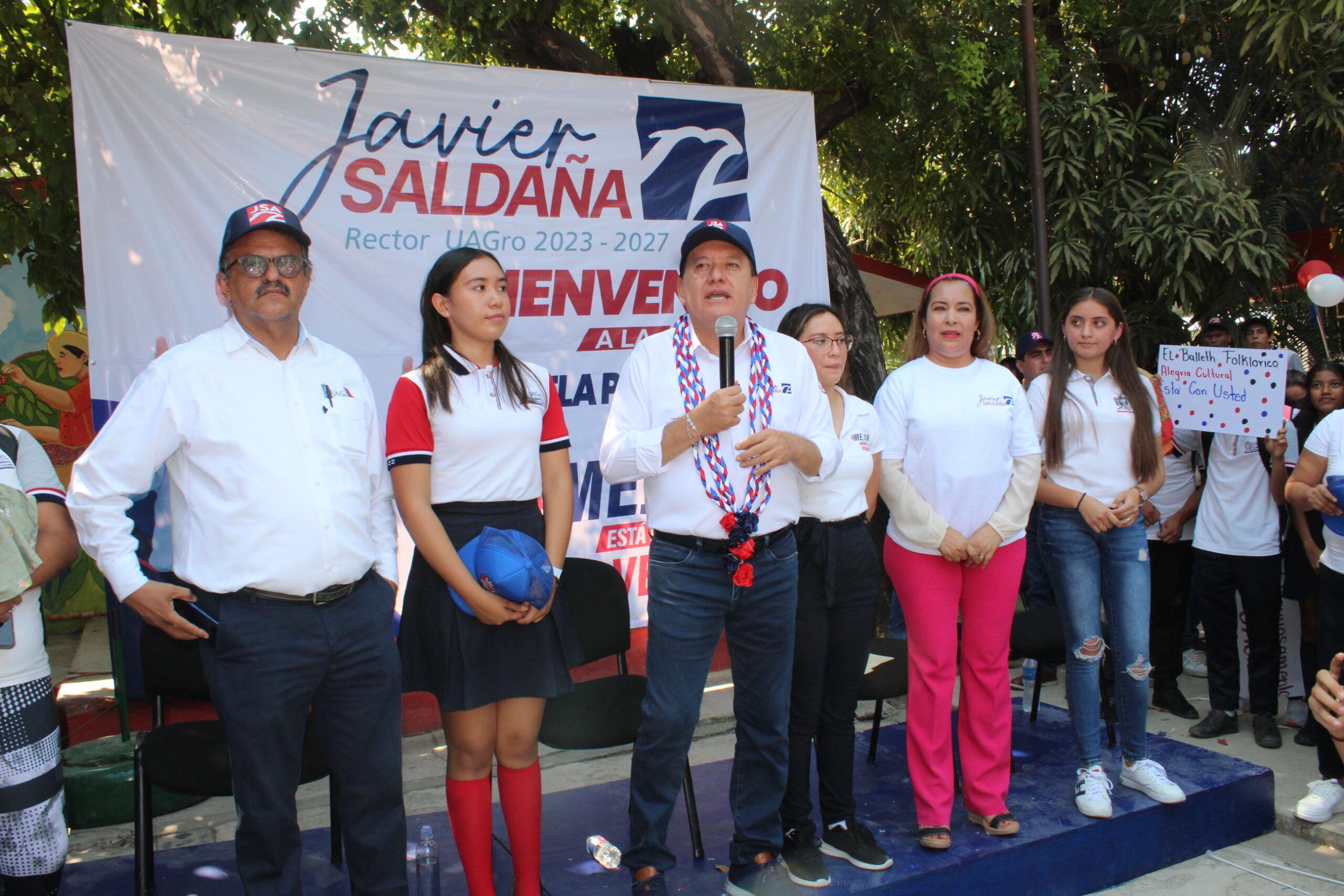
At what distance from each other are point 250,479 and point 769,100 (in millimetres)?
3508

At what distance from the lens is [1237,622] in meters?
4.53

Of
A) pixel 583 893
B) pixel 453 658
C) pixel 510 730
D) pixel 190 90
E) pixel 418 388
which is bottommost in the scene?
pixel 583 893

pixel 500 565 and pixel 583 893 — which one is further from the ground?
pixel 500 565

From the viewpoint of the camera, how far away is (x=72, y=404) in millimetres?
7656

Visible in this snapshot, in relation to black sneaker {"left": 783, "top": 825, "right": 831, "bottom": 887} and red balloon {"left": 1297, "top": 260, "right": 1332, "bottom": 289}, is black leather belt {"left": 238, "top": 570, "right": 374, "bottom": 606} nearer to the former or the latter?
black sneaker {"left": 783, "top": 825, "right": 831, "bottom": 887}

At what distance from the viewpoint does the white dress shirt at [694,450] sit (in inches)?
102

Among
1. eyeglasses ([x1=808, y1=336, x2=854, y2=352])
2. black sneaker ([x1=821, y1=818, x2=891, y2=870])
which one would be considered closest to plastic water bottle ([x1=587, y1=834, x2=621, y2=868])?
black sneaker ([x1=821, y1=818, x2=891, y2=870])

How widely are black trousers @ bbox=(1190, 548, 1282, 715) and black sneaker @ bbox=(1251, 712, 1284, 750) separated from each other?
0.08 feet

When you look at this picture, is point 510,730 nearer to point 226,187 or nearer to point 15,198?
point 226,187

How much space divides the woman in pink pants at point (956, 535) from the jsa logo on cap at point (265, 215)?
6.23ft

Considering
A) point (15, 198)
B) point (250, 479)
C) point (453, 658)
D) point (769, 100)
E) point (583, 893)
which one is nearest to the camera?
point (250, 479)

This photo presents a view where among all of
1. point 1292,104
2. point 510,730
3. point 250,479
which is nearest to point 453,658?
point 510,730

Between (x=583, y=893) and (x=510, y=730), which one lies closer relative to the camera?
(x=510, y=730)

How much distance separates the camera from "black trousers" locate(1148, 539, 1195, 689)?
16.0ft
